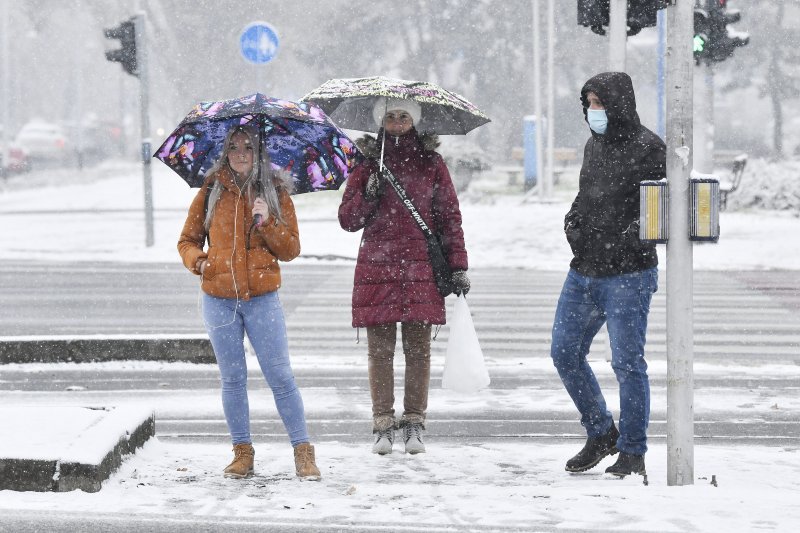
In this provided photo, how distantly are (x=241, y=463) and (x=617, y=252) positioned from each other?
81.4 inches

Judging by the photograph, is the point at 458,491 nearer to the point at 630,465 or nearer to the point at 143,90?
the point at 630,465

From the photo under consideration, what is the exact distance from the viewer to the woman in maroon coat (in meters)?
7.04

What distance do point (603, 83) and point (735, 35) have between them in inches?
506

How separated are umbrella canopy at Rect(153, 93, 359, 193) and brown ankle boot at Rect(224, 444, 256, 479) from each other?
4.45 feet

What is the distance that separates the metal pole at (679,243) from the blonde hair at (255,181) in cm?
187

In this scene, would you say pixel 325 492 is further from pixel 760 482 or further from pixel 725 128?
pixel 725 128

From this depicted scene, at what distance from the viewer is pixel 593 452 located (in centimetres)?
658

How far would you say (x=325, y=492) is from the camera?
5.94 meters

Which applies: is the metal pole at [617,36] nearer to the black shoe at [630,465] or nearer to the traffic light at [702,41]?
the black shoe at [630,465]

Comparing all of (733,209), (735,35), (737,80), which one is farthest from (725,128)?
(735,35)

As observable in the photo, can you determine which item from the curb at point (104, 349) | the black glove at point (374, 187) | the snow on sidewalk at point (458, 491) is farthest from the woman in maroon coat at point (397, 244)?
the curb at point (104, 349)

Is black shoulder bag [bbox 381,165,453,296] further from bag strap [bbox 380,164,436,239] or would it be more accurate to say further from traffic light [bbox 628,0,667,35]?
traffic light [bbox 628,0,667,35]

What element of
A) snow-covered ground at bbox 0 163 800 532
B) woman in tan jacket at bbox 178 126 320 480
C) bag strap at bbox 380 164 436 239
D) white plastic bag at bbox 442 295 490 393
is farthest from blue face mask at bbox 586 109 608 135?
snow-covered ground at bbox 0 163 800 532

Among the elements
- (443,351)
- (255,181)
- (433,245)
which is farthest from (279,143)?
(443,351)
